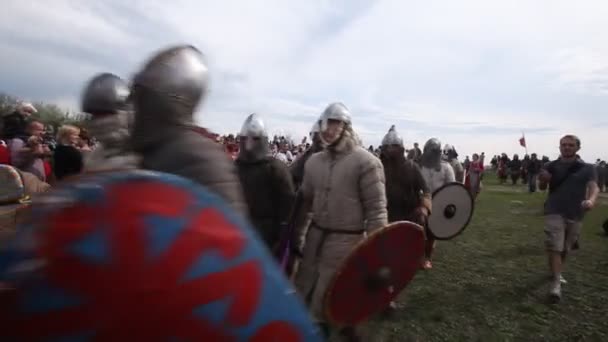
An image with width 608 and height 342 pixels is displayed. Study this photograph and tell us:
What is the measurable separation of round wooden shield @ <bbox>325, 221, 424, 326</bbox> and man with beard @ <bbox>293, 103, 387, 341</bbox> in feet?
1.20

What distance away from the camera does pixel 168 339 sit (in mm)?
638

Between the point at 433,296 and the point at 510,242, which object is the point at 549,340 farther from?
the point at 510,242

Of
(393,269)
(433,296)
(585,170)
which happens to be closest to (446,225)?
(433,296)

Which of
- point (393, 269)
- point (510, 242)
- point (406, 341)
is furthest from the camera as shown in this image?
point (510, 242)

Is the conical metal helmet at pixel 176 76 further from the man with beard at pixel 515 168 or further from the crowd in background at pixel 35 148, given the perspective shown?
the man with beard at pixel 515 168

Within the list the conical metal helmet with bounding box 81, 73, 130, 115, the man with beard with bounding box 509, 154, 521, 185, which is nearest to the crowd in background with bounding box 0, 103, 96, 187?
the conical metal helmet with bounding box 81, 73, 130, 115

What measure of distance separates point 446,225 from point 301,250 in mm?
2835

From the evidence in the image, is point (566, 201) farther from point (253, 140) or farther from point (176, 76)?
point (176, 76)

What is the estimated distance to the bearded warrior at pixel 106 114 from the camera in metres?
2.08

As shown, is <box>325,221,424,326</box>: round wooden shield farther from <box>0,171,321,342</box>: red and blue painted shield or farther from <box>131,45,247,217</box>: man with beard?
<box>0,171,321,342</box>: red and blue painted shield

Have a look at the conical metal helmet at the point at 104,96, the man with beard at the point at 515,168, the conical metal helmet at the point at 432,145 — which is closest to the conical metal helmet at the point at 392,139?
the conical metal helmet at the point at 432,145

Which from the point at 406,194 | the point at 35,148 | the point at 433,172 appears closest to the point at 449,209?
the point at 433,172

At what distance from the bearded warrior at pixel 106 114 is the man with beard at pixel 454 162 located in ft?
19.6

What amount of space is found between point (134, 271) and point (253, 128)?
10.7 ft
